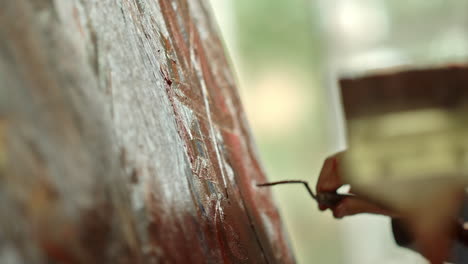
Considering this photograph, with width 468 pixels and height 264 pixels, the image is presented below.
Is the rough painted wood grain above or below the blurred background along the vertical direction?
above

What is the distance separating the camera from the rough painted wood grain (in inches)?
17.1

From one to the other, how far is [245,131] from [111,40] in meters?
0.85

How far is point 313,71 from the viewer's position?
4.12 metres

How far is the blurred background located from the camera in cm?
379

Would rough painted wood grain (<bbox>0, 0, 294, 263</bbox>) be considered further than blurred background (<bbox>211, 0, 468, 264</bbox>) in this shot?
No

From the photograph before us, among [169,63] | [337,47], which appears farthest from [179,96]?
[337,47]

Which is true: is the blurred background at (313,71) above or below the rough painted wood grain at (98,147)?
below

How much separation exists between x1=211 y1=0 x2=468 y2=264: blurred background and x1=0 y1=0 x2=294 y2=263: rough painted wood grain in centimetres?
317

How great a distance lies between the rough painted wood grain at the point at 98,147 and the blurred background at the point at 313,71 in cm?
317

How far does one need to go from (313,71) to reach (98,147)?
3.72 metres

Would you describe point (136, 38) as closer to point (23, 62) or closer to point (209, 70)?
point (23, 62)

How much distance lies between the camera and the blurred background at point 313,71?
379 centimetres

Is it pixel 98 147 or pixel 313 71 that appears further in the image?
pixel 313 71

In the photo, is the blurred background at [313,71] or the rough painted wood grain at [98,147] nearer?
the rough painted wood grain at [98,147]
